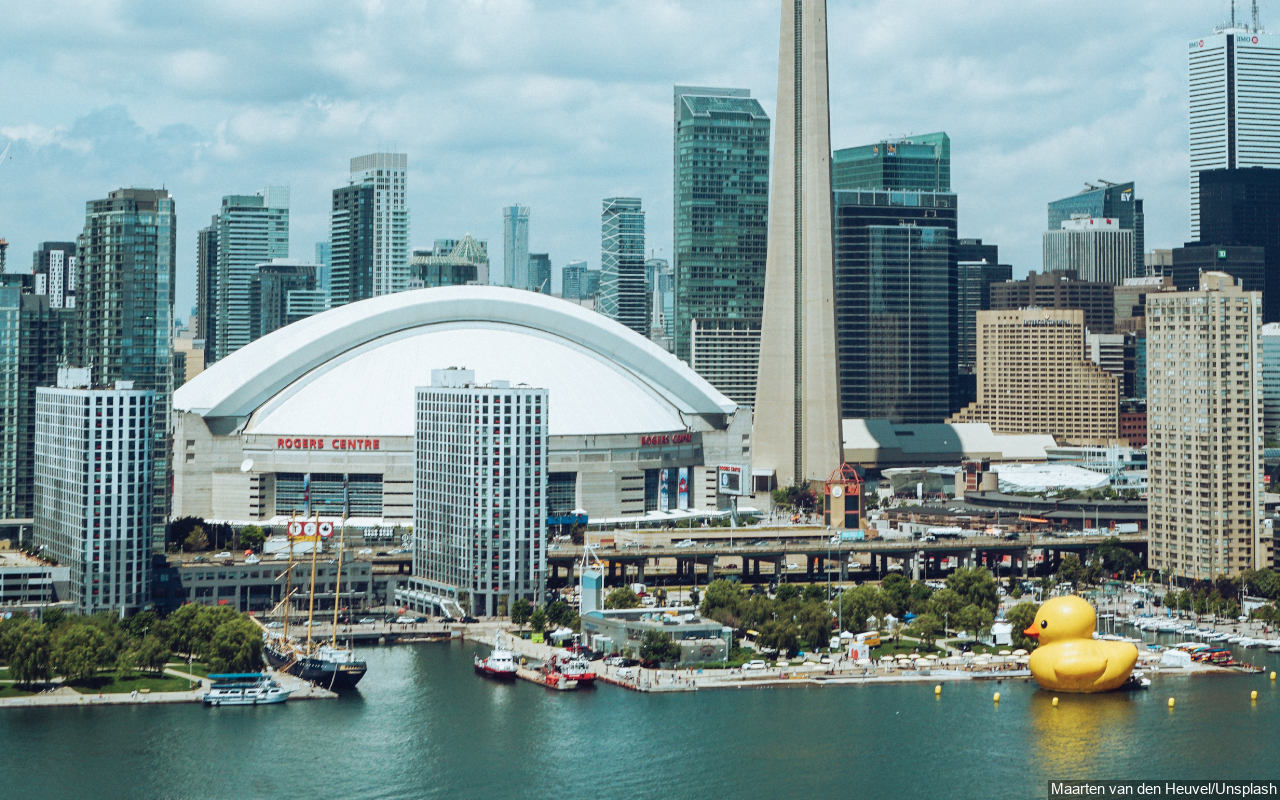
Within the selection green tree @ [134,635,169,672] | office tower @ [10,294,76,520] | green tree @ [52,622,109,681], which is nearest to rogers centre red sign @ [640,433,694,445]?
office tower @ [10,294,76,520]

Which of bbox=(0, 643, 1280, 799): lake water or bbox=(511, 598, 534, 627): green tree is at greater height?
bbox=(511, 598, 534, 627): green tree

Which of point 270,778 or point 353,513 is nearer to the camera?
point 270,778

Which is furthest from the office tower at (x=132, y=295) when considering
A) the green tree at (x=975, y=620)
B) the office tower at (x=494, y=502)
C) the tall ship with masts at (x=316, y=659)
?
the green tree at (x=975, y=620)

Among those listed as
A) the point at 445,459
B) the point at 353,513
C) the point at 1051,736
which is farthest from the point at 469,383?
the point at 1051,736

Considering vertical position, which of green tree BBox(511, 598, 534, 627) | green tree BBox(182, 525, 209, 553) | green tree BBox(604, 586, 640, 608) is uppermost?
green tree BBox(182, 525, 209, 553)

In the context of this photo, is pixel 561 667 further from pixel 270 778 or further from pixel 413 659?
pixel 270 778

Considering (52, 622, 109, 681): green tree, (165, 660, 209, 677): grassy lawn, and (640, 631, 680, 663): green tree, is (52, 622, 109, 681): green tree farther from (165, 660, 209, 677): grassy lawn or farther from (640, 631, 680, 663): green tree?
(640, 631, 680, 663): green tree
